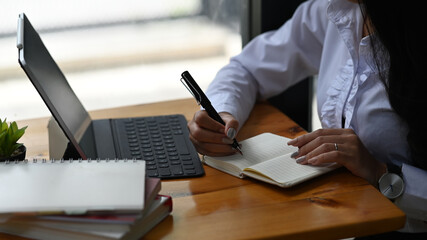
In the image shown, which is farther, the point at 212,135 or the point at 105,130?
the point at 105,130

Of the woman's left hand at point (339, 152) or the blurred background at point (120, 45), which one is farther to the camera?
the blurred background at point (120, 45)

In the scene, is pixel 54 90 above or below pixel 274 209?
above

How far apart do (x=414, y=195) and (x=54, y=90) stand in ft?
2.31

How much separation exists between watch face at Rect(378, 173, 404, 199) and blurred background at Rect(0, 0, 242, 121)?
0.82 meters

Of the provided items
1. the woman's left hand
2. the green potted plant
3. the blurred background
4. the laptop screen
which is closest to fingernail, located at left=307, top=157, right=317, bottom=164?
the woman's left hand

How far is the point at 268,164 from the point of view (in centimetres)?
104

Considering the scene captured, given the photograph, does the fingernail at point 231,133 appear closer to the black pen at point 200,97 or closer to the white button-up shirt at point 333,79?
the black pen at point 200,97

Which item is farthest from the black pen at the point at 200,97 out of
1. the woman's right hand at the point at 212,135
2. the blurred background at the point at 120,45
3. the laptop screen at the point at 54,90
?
the blurred background at the point at 120,45

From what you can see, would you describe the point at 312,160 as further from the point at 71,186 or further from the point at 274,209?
the point at 71,186

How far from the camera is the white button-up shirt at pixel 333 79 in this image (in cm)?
118

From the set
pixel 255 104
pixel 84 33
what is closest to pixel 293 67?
pixel 255 104

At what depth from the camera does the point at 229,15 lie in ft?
5.68

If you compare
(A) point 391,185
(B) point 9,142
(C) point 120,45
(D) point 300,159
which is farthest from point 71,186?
(C) point 120,45

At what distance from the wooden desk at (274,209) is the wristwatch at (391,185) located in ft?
0.23
